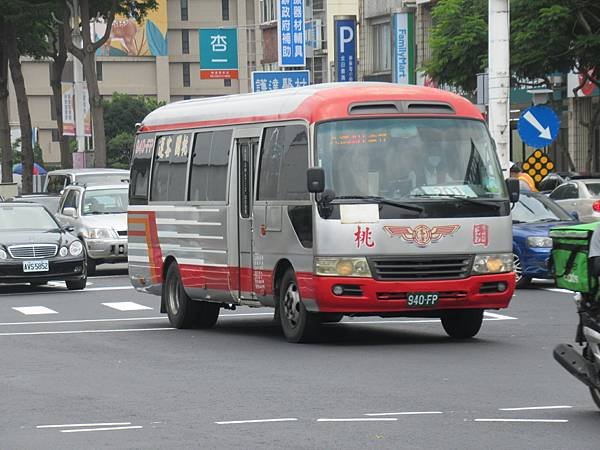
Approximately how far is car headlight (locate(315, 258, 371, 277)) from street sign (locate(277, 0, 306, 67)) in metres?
38.5

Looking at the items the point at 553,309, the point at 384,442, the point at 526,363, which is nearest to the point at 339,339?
the point at 526,363

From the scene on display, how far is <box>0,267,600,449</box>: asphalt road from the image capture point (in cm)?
1069

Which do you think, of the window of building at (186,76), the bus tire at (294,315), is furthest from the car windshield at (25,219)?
the window of building at (186,76)

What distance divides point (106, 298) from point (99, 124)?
78.3 ft

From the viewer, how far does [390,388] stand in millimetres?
13266

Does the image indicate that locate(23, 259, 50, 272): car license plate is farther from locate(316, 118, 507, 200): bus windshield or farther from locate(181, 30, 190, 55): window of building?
locate(181, 30, 190, 55): window of building

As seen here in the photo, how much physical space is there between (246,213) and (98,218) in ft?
53.4

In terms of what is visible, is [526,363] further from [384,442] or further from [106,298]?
[106,298]

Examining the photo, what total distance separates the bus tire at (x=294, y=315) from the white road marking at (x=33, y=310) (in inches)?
283

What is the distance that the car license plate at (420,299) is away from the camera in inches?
664

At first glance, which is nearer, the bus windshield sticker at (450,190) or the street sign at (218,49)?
the bus windshield sticker at (450,190)

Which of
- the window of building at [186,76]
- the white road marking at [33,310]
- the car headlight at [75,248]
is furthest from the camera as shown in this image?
the window of building at [186,76]

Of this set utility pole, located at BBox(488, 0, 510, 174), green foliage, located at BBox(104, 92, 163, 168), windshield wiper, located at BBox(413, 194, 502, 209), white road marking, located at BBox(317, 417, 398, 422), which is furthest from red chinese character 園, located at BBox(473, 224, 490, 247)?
green foliage, located at BBox(104, 92, 163, 168)

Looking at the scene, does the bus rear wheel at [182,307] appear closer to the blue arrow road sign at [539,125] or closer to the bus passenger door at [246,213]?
the bus passenger door at [246,213]
